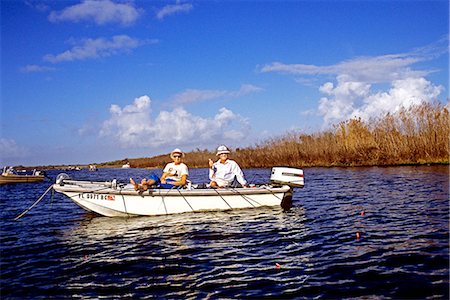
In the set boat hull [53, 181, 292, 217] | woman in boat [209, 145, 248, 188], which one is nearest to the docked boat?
boat hull [53, 181, 292, 217]

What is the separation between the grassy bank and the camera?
28.3m

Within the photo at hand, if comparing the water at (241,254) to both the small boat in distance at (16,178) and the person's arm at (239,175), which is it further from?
the small boat in distance at (16,178)

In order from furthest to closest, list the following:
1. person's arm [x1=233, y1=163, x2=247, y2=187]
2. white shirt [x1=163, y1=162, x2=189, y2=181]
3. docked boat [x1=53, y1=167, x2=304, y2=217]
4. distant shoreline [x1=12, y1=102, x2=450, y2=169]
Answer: distant shoreline [x1=12, y1=102, x2=450, y2=169]
person's arm [x1=233, y1=163, x2=247, y2=187]
white shirt [x1=163, y1=162, x2=189, y2=181]
docked boat [x1=53, y1=167, x2=304, y2=217]

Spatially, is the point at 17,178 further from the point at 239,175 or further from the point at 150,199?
the point at 239,175

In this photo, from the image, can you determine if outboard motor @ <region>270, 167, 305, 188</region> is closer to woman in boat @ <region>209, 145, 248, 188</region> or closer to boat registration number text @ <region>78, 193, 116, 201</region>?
woman in boat @ <region>209, 145, 248, 188</region>

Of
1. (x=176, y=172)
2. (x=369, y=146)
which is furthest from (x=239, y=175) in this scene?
(x=369, y=146)

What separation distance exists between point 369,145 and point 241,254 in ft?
89.0

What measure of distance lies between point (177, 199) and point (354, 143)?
81.1 feet

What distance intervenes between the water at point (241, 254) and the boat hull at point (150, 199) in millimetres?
385

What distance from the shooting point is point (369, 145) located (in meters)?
32.1

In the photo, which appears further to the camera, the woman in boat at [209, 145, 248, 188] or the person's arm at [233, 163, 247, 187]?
the woman in boat at [209, 145, 248, 188]

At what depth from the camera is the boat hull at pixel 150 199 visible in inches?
472

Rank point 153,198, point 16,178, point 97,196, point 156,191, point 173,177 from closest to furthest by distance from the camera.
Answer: point 156,191
point 153,198
point 97,196
point 173,177
point 16,178

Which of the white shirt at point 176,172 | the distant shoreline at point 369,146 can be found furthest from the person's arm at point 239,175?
the distant shoreline at point 369,146
